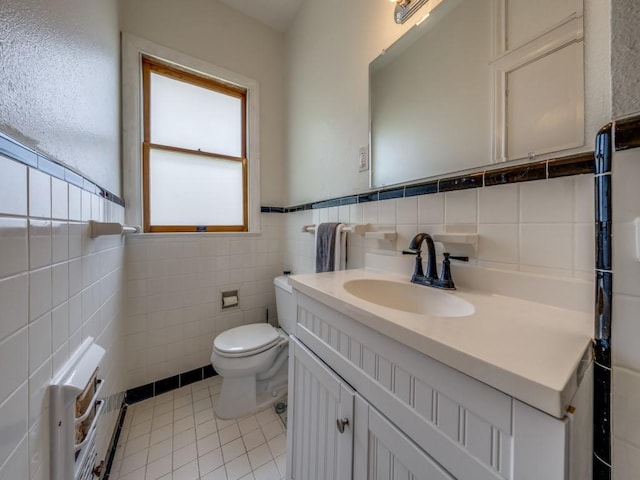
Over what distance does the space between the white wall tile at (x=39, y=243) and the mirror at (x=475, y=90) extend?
3.70 feet

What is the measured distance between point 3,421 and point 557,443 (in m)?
0.83

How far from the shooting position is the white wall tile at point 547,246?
0.62 metres

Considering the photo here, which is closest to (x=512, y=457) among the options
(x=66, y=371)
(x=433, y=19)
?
(x=66, y=371)

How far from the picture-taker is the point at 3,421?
1.32 ft

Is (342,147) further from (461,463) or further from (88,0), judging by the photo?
(461,463)

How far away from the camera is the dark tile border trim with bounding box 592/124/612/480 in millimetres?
420

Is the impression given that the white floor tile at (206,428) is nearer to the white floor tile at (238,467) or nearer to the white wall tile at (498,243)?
the white floor tile at (238,467)

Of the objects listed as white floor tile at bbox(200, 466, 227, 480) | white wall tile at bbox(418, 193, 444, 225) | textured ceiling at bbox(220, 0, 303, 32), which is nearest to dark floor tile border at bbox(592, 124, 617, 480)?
white wall tile at bbox(418, 193, 444, 225)

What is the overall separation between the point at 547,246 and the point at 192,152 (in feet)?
6.46

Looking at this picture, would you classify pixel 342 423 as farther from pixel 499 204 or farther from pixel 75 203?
pixel 75 203

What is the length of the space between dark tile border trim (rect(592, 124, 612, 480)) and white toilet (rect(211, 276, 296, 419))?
1125mm

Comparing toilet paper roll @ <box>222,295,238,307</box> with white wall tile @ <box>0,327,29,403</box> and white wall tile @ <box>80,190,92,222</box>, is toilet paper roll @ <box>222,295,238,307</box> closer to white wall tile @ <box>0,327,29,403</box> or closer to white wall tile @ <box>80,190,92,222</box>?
white wall tile @ <box>80,190,92,222</box>

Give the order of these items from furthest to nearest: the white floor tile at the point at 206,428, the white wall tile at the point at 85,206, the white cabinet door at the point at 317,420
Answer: the white floor tile at the point at 206,428 < the white wall tile at the point at 85,206 < the white cabinet door at the point at 317,420

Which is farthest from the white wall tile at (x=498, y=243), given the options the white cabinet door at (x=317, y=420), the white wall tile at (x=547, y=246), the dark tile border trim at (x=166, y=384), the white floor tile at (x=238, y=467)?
the dark tile border trim at (x=166, y=384)
